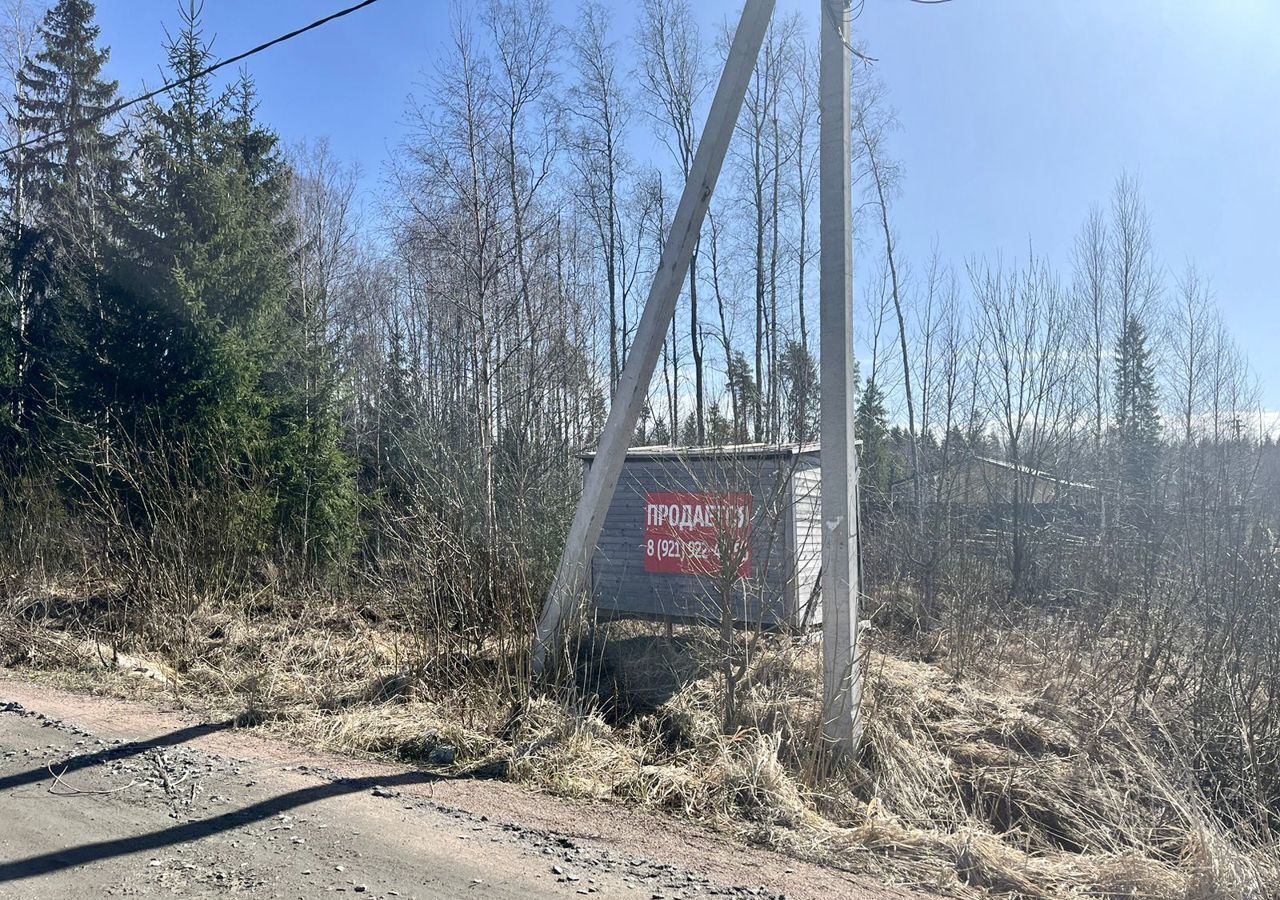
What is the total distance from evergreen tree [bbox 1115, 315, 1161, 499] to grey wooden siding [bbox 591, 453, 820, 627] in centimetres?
1575

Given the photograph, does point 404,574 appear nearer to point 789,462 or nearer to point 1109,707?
point 789,462

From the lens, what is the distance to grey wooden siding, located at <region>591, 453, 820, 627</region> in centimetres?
679

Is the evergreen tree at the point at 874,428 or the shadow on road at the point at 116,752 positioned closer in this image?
the shadow on road at the point at 116,752

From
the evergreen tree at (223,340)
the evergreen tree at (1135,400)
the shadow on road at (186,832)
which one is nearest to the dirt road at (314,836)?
the shadow on road at (186,832)

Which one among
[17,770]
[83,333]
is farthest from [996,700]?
[83,333]

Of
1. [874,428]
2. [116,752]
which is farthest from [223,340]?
[874,428]

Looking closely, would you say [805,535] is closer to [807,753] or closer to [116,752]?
[807,753]

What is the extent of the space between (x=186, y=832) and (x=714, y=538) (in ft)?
12.9

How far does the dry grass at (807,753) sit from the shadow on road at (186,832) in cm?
77

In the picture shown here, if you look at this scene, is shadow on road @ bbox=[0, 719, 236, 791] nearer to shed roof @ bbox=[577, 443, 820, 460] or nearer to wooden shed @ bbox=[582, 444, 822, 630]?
wooden shed @ bbox=[582, 444, 822, 630]

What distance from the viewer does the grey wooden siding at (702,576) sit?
6789 millimetres

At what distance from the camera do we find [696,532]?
7.19 m

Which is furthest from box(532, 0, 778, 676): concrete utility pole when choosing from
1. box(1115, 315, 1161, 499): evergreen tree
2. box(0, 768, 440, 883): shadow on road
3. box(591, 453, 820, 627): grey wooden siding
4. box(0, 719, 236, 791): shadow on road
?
box(1115, 315, 1161, 499): evergreen tree

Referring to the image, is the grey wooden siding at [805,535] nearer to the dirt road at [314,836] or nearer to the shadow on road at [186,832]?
the dirt road at [314,836]
